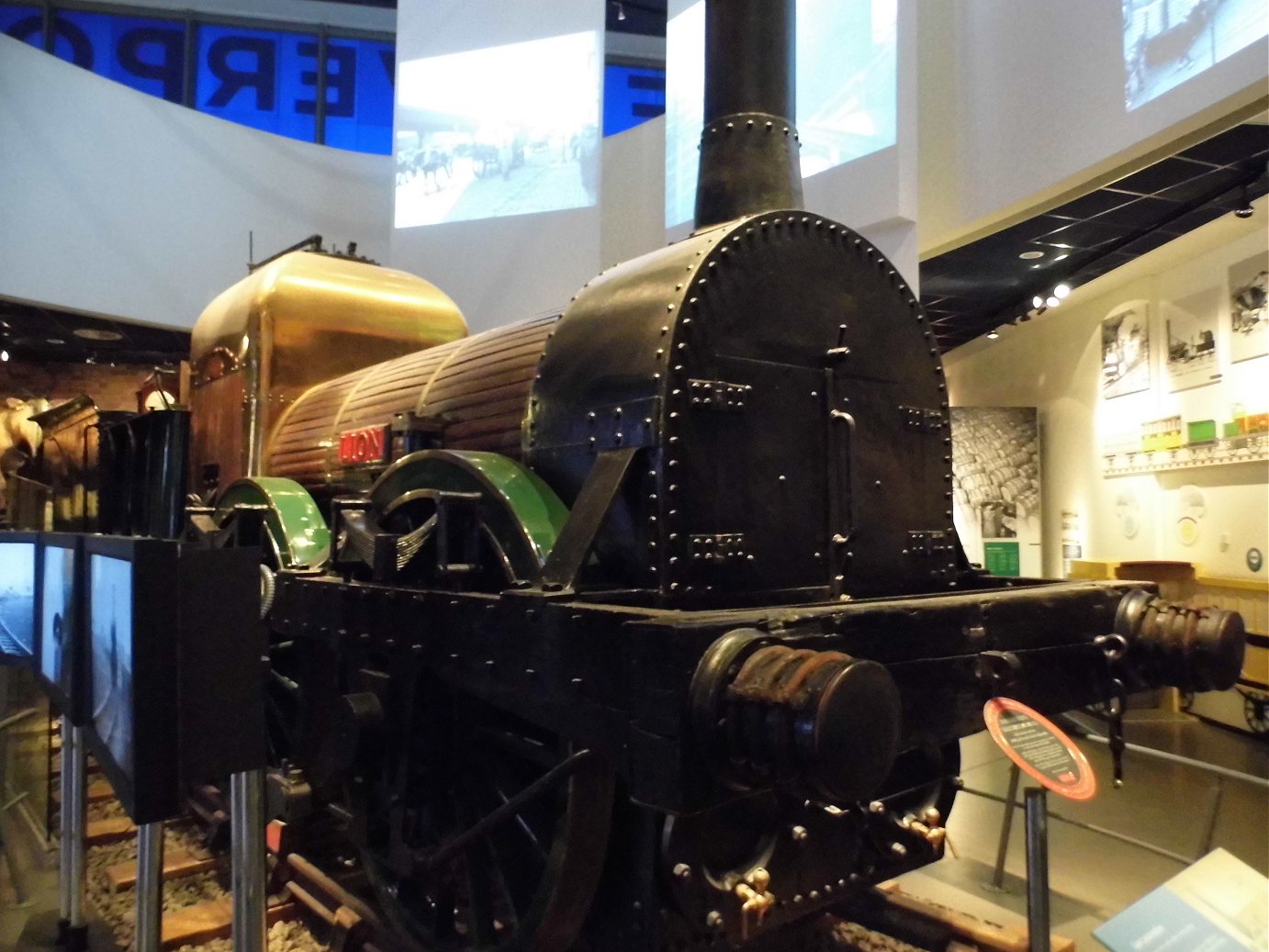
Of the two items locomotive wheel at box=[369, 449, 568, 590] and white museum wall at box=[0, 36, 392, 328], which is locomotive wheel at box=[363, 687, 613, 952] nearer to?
locomotive wheel at box=[369, 449, 568, 590]

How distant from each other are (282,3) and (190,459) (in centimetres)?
1274

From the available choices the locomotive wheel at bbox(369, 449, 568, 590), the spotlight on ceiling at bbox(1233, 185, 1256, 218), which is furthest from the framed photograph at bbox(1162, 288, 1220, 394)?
the locomotive wheel at bbox(369, 449, 568, 590)

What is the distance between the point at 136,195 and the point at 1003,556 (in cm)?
984

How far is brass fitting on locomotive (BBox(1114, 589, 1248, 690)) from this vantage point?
2.56 metres

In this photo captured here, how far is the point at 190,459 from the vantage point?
5656mm

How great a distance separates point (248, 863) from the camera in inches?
75.0

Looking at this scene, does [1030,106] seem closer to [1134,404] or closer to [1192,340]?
[1192,340]

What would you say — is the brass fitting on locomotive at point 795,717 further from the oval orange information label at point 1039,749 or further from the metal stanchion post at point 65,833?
the metal stanchion post at point 65,833

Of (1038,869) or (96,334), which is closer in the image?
(1038,869)

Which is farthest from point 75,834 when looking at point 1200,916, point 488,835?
point 1200,916

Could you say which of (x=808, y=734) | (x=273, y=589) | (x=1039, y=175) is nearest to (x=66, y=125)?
(x=273, y=589)

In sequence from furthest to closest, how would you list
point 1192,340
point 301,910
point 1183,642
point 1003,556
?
point 1003,556, point 1192,340, point 301,910, point 1183,642

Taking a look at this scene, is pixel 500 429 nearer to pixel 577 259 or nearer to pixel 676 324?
pixel 676 324

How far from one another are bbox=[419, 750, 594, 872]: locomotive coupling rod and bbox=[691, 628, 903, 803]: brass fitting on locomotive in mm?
505
